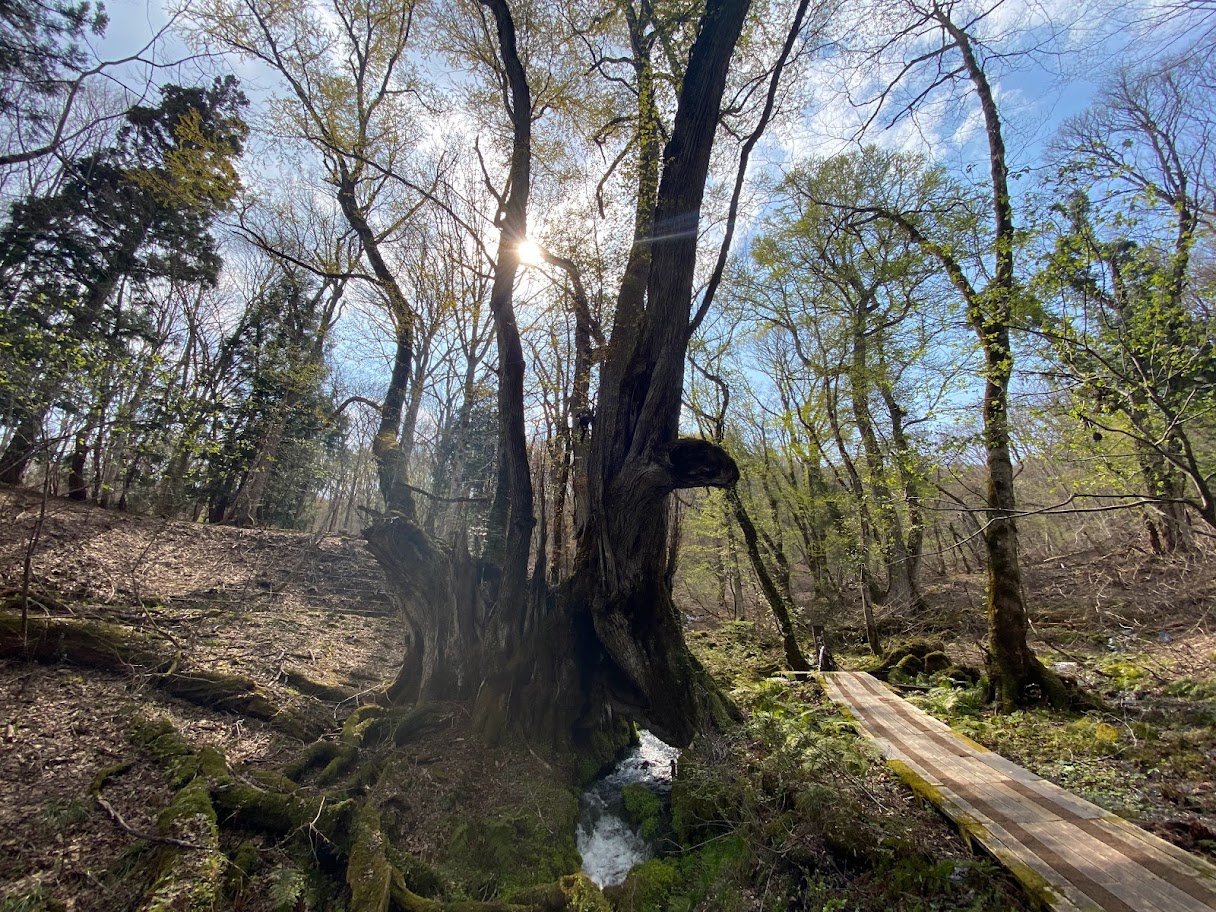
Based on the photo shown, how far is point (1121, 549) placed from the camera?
35.8 feet

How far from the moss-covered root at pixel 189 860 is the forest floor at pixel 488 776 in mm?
72

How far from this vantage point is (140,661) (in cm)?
517

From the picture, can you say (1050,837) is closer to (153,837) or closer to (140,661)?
(153,837)

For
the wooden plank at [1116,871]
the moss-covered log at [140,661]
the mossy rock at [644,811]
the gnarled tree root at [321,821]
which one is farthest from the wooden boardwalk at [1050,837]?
the moss-covered log at [140,661]

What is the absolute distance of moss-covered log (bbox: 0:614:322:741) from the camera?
4.80 metres

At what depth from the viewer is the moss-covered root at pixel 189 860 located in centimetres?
296

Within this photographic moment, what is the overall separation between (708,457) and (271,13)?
332 inches

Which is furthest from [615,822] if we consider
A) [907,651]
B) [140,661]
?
[907,651]

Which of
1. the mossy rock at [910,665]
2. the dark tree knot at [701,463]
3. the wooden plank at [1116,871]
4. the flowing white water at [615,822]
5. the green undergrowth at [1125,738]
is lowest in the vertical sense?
the flowing white water at [615,822]

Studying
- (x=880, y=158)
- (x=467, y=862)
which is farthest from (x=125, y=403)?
(x=880, y=158)

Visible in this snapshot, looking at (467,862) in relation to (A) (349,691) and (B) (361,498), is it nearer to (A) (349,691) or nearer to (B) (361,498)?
(A) (349,691)

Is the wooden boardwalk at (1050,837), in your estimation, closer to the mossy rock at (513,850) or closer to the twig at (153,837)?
the mossy rock at (513,850)

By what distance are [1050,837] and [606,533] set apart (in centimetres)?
406

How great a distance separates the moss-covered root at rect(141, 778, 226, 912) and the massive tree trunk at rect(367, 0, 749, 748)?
8.57 feet
